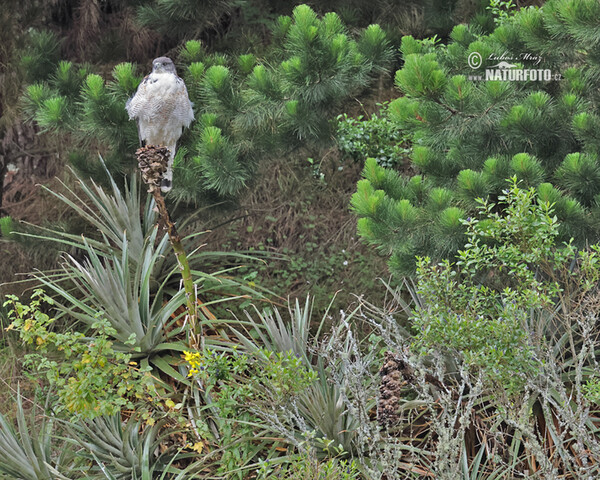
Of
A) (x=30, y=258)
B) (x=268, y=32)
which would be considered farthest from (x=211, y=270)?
(x=268, y=32)

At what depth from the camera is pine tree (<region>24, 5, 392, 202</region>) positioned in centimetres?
409

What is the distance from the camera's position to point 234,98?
14.3 ft

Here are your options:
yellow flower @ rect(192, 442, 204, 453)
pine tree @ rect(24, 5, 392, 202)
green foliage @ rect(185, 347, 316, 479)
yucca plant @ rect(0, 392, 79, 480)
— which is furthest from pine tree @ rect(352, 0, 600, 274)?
yucca plant @ rect(0, 392, 79, 480)

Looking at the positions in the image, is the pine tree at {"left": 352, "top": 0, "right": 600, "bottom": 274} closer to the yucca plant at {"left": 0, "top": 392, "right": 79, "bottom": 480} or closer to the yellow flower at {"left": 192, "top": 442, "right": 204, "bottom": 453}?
the yellow flower at {"left": 192, "top": 442, "right": 204, "bottom": 453}

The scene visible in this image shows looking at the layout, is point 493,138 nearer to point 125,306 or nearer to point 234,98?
point 234,98

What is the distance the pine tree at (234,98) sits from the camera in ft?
13.4

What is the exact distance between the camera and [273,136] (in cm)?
453

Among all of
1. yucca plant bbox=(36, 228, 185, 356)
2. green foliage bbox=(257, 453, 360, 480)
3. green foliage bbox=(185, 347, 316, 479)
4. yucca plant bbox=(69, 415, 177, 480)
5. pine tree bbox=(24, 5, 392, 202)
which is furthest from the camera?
yucca plant bbox=(36, 228, 185, 356)

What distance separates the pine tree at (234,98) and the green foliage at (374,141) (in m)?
0.65

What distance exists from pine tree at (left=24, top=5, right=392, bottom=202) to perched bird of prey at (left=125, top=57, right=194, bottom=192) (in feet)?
0.44

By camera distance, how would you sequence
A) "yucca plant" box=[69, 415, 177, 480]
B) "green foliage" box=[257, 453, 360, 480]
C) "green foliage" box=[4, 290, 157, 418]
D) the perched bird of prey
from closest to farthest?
"green foliage" box=[257, 453, 360, 480], "green foliage" box=[4, 290, 157, 418], "yucca plant" box=[69, 415, 177, 480], the perched bird of prey

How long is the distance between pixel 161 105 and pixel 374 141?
5.94 ft

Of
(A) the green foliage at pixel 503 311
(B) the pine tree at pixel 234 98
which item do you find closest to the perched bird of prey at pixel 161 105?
(B) the pine tree at pixel 234 98

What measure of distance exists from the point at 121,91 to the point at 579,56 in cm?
246
